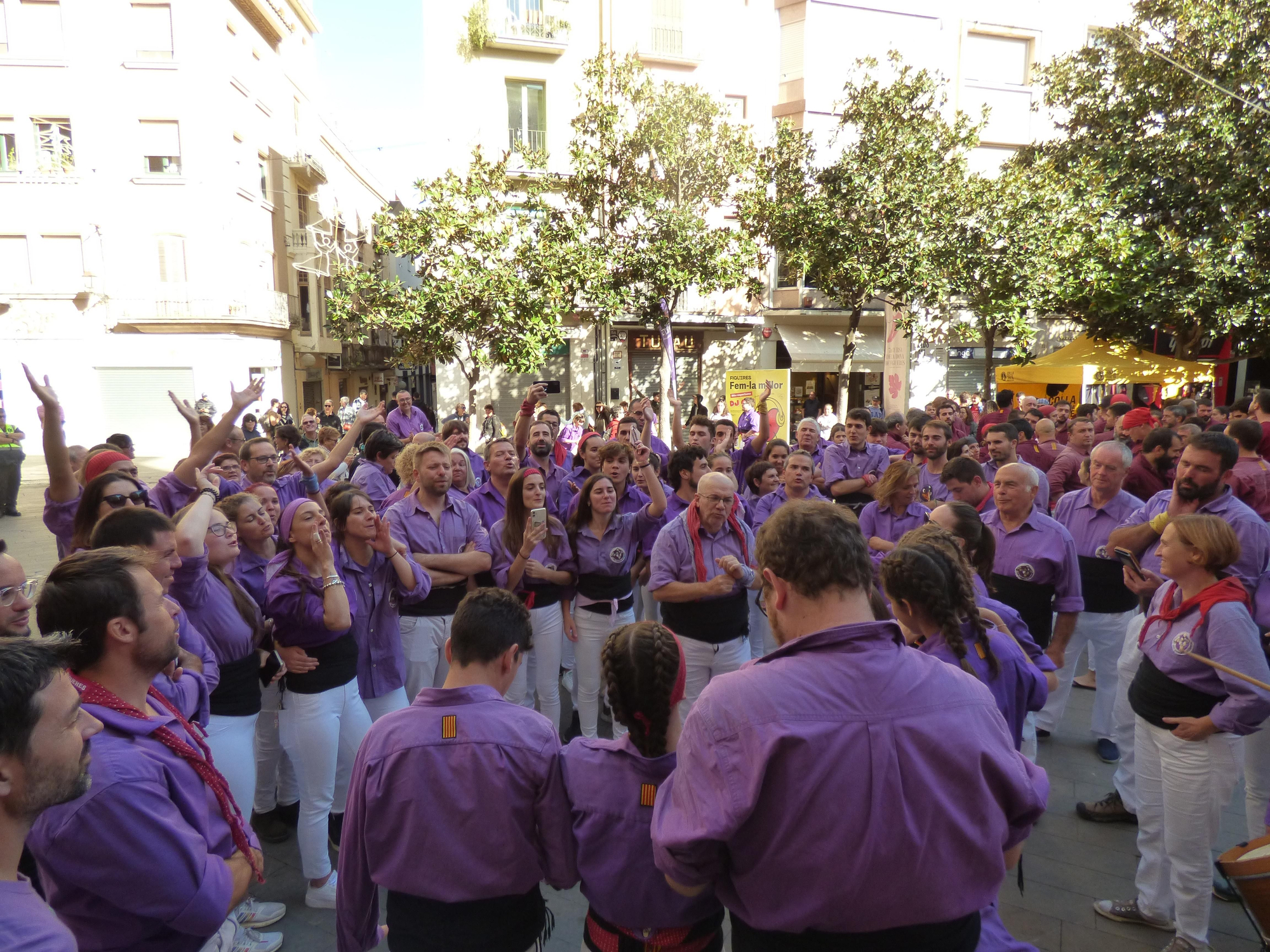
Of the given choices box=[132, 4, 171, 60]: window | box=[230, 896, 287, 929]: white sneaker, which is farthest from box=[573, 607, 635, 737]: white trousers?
box=[132, 4, 171, 60]: window

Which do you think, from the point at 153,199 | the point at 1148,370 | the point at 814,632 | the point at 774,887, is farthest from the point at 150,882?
the point at 153,199

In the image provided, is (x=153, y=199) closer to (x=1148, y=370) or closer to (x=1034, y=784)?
(x=1148, y=370)

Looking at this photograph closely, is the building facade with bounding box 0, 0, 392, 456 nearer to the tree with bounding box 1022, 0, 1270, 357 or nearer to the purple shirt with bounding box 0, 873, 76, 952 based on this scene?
the tree with bounding box 1022, 0, 1270, 357

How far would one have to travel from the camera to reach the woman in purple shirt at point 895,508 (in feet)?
17.7

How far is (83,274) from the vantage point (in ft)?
81.4

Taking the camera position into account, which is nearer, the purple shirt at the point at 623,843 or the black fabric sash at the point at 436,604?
the purple shirt at the point at 623,843

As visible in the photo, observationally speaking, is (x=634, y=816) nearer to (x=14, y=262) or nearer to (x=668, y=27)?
(x=668, y=27)

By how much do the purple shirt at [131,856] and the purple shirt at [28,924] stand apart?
400 millimetres

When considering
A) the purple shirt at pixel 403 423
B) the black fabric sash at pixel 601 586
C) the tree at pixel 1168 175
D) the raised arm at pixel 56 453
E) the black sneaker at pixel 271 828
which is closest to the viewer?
the black sneaker at pixel 271 828

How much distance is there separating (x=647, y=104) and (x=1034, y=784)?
21319mm

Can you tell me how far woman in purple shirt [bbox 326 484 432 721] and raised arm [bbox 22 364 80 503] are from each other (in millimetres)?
1634

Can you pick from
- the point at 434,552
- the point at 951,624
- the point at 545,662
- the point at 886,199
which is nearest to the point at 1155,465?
the point at 951,624

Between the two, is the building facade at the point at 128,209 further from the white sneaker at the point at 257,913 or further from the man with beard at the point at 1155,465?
the man with beard at the point at 1155,465

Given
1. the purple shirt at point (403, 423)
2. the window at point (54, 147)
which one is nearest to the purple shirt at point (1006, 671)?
the purple shirt at point (403, 423)
